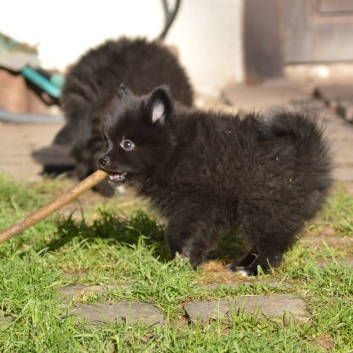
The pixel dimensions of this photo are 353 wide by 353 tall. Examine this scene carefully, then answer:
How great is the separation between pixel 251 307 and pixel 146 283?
513 millimetres

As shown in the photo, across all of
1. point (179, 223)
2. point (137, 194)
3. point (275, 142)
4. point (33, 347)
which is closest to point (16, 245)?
point (137, 194)

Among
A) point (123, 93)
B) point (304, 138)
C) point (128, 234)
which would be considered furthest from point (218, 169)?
point (128, 234)

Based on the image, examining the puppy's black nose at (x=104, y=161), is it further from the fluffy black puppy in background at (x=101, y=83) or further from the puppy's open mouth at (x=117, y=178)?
the fluffy black puppy in background at (x=101, y=83)

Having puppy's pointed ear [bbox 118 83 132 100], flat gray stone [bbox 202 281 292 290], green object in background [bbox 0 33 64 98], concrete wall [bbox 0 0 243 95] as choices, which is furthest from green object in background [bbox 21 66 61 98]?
flat gray stone [bbox 202 281 292 290]

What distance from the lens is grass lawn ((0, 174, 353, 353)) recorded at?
7.80 feet

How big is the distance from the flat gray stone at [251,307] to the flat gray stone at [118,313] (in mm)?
146

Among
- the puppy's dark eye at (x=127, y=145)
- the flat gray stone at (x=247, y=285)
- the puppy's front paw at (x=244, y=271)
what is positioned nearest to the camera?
the flat gray stone at (x=247, y=285)

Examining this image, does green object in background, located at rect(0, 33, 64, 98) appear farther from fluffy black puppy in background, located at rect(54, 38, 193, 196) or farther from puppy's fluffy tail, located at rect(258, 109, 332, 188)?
puppy's fluffy tail, located at rect(258, 109, 332, 188)

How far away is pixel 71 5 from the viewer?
7.48 m

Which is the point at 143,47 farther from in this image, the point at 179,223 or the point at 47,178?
the point at 179,223

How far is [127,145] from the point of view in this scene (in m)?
3.28

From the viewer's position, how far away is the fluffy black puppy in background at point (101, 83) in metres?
4.75

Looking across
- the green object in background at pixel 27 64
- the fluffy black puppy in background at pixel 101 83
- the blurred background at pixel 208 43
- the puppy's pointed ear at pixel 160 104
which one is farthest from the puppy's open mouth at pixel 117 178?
the green object in background at pixel 27 64

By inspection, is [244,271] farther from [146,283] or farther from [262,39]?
[262,39]
